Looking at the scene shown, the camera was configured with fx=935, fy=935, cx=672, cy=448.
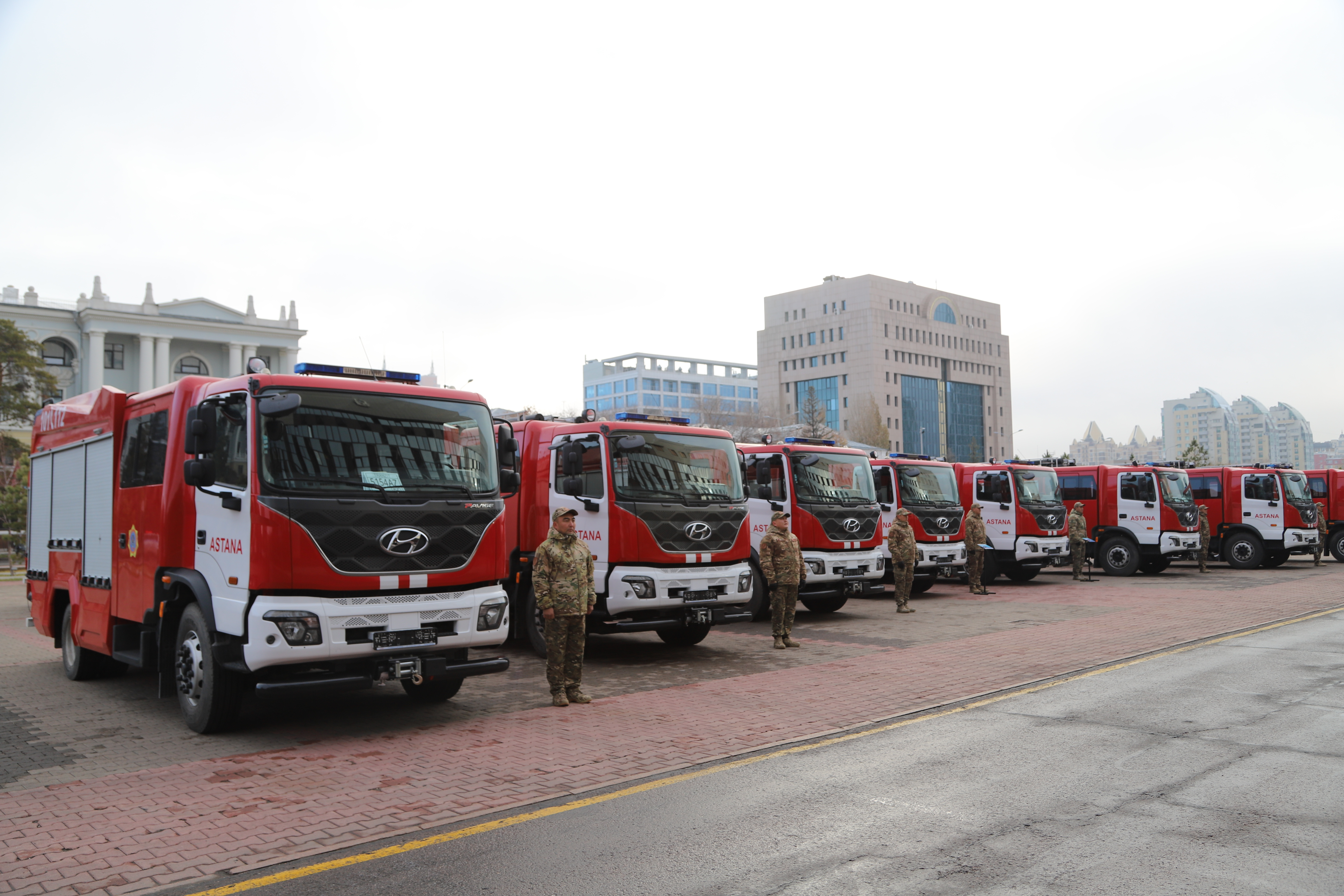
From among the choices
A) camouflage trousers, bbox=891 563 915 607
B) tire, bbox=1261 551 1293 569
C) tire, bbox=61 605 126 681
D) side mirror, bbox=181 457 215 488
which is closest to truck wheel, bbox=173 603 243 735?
side mirror, bbox=181 457 215 488

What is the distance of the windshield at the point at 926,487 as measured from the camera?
18688 millimetres

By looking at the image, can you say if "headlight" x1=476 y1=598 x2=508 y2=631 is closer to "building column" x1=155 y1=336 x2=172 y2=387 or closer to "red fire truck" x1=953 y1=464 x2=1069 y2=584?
"red fire truck" x1=953 y1=464 x2=1069 y2=584

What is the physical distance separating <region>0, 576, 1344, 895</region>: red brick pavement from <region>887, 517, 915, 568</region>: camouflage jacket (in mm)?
5526

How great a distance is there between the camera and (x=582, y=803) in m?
5.62

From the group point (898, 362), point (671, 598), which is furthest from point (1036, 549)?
point (898, 362)

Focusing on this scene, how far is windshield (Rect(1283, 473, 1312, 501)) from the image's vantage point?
2428 centimetres

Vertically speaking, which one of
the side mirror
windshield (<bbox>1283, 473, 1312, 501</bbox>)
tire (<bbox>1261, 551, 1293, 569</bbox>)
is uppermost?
the side mirror

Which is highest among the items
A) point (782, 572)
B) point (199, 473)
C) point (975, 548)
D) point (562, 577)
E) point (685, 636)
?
point (199, 473)

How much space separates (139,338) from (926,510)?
62452mm

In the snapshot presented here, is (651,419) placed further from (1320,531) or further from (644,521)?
(1320,531)

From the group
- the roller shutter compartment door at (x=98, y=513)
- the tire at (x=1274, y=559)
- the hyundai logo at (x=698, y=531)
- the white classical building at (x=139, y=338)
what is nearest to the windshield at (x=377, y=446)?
the roller shutter compartment door at (x=98, y=513)

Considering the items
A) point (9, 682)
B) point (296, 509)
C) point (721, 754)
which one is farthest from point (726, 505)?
point (9, 682)

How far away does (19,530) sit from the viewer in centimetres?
3231

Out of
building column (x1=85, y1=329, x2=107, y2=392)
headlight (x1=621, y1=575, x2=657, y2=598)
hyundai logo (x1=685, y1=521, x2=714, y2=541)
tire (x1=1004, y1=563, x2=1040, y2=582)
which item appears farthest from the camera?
building column (x1=85, y1=329, x2=107, y2=392)
